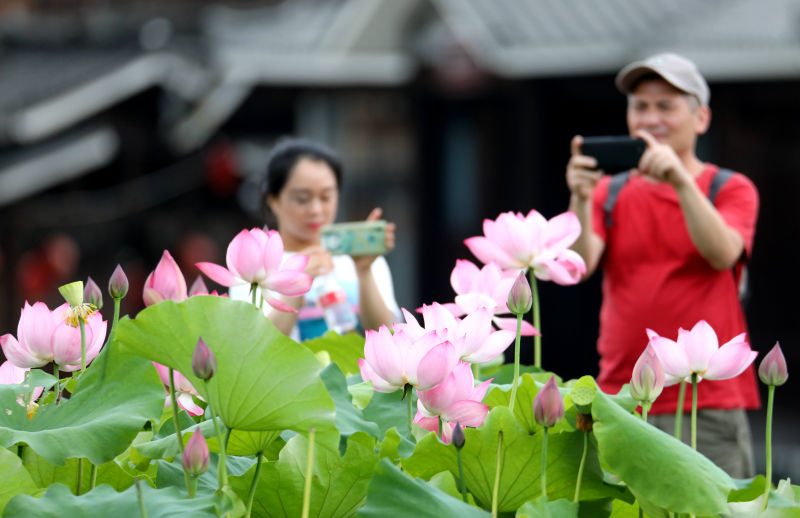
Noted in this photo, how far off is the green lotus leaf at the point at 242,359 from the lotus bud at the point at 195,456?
0.28 feet

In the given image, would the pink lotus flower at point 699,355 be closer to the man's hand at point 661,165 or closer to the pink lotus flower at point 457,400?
the pink lotus flower at point 457,400

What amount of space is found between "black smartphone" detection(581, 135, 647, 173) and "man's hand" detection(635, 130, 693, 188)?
0.05 feet

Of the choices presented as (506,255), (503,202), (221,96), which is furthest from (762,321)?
(506,255)

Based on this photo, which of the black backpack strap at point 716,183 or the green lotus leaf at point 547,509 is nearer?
the green lotus leaf at point 547,509

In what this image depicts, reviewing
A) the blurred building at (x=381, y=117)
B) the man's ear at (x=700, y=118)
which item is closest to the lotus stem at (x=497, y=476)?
the man's ear at (x=700, y=118)

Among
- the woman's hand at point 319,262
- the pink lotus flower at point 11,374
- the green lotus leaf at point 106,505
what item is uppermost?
the woman's hand at point 319,262

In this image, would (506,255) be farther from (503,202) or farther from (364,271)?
(503,202)

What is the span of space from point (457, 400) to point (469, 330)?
0.28 feet

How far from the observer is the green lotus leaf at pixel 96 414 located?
1027 mm

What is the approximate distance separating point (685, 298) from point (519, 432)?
144cm

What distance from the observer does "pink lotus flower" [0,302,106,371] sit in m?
1.17

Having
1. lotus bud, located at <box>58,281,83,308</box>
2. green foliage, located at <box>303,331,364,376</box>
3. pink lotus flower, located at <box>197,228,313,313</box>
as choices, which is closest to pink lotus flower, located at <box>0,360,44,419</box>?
lotus bud, located at <box>58,281,83,308</box>

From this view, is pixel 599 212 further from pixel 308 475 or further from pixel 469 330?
pixel 308 475

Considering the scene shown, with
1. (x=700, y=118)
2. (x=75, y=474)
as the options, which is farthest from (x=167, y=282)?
(x=700, y=118)
